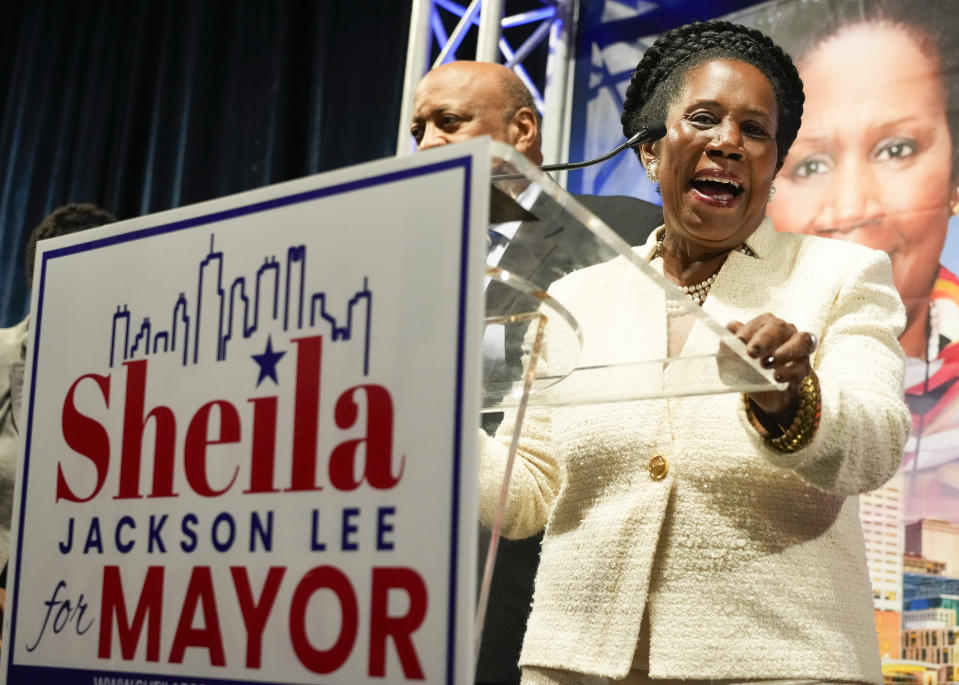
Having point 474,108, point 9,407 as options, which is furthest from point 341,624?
point 9,407

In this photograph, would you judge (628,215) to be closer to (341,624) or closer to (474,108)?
(474,108)

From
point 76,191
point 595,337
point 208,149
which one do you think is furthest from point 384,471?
point 76,191

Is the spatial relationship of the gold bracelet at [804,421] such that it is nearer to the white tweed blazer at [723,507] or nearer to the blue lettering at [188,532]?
the white tweed blazer at [723,507]

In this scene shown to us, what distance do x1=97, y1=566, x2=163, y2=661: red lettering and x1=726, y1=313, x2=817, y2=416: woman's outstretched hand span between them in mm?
518

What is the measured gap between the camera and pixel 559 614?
1.26 metres

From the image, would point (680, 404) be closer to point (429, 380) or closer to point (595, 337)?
point (595, 337)

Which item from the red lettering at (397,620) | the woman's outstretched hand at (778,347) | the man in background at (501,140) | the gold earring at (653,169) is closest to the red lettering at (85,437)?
the red lettering at (397,620)

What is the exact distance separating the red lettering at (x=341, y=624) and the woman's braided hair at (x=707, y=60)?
3.00ft

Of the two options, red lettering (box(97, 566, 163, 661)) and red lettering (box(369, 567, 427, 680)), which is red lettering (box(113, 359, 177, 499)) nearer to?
red lettering (box(97, 566, 163, 661))

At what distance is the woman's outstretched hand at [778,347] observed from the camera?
0.97m

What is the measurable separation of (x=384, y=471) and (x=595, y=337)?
46 centimetres

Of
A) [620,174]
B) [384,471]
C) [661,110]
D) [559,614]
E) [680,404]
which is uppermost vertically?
[620,174]

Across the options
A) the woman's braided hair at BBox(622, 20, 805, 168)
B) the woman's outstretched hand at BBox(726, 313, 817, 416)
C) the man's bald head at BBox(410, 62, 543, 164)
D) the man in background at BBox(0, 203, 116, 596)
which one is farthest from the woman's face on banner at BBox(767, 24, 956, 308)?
the man in background at BBox(0, 203, 116, 596)

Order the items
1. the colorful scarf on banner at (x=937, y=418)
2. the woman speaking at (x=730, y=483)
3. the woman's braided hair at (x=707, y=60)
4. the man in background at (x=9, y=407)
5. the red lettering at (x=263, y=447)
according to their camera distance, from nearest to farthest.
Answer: the red lettering at (x=263, y=447)
the woman speaking at (x=730, y=483)
the woman's braided hair at (x=707, y=60)
the colorful scarf on banner at (x=937, y=418)
the man in background at (x=9, y=407)
